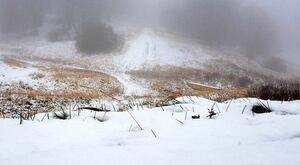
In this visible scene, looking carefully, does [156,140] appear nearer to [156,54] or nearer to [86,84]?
[86,84]

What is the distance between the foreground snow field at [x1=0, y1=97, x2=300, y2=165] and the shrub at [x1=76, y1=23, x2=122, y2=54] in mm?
48358

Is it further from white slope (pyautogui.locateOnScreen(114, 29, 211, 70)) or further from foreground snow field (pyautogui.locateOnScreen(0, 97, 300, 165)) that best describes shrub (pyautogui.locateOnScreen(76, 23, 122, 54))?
foreground snow field (pyautogui.locateOnScreen(0, 97, 300, 165))

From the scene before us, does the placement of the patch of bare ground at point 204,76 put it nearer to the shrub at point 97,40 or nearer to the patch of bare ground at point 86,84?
the patch of bare ground at point 86,84

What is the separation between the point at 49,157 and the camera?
260 centimetres

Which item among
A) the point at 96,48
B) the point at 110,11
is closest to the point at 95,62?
the point at 96,48

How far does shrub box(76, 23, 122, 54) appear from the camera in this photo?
171ft

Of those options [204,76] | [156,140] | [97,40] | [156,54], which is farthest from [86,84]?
[97,40]

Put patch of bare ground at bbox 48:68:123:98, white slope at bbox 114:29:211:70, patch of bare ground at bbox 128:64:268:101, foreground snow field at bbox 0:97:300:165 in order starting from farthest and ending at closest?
white slope at bbox 114:29:211:70
patch of bare ground at bbox 128:64:268:101
patch of bare ground at bbox 48:68:123:98
foreground snow field at bbox 0:97:300:165

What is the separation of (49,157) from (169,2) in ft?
270

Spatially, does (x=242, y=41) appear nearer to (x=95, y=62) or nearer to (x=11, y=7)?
(x=95, y=62)

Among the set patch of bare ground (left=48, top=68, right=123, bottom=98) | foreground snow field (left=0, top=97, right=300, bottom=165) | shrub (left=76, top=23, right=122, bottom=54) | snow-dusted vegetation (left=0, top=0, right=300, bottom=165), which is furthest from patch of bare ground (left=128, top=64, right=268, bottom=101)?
foreground snow field (left=0, top=97, right=300, bottom=165)

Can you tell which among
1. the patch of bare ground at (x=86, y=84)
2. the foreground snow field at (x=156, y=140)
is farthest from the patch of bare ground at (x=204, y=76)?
the foreground snow field at (x=156, y=140)

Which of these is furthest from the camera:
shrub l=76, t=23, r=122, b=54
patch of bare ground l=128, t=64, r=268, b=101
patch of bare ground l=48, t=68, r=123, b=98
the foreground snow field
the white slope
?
shrub l=76, t=23, r=122, b=54

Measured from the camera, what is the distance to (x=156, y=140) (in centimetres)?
314
